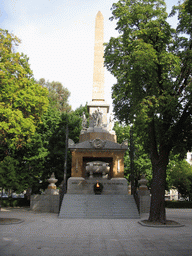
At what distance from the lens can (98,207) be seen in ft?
58.3

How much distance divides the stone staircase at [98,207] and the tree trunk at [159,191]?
377 centimetres

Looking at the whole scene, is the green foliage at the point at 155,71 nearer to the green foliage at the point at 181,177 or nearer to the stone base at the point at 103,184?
the stone base at the point at 103,184

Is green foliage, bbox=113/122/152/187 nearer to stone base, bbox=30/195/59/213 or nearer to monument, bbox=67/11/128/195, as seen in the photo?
monument, bbox=67/11/128/195

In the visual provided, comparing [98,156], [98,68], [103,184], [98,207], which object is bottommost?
[98,207]

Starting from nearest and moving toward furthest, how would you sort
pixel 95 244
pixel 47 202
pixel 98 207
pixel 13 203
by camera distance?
1. pixel 95 244
2. pixel 98 207
3. pixel 47 202
4. pixel 13 203

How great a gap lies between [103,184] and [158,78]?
1090 cm

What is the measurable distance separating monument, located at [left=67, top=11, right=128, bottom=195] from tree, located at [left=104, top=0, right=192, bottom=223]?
751cm

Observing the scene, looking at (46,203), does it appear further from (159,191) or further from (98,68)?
(98,68)

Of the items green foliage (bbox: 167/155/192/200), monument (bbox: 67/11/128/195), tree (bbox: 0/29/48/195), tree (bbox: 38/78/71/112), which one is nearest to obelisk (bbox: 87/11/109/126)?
monument (bbox: 67/11/128/195)

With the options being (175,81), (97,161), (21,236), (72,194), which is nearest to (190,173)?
(97,161)

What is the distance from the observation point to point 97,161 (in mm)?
22828

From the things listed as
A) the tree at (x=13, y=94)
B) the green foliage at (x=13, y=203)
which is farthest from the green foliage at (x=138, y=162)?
the tree at (x=13, y=94)

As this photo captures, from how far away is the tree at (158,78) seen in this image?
13.1 meters

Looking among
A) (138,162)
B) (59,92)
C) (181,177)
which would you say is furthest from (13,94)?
(59,92)
